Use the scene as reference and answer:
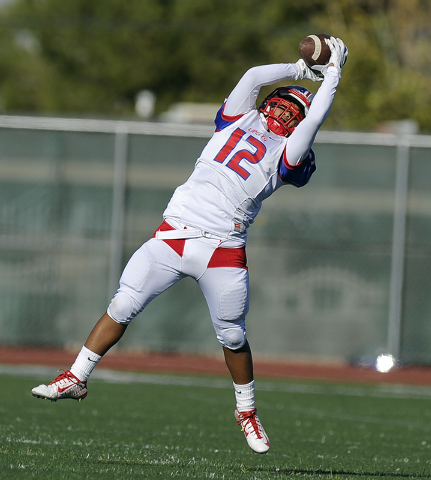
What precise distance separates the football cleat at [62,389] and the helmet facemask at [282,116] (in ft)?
5.75

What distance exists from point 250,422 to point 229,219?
1.14 metres

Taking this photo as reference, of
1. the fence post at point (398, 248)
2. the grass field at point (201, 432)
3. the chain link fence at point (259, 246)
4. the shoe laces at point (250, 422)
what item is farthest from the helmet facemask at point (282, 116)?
the fence post at point (398, 248)

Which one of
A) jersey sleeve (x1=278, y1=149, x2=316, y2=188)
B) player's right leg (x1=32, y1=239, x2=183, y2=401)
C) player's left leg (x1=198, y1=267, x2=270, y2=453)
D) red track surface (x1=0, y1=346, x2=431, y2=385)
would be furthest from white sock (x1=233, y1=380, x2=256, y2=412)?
red track surface (x1=0, y1=346, x2=431, y2=385)

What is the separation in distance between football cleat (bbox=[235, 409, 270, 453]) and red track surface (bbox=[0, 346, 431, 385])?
6.35 metres

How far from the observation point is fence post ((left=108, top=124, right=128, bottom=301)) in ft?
41.6

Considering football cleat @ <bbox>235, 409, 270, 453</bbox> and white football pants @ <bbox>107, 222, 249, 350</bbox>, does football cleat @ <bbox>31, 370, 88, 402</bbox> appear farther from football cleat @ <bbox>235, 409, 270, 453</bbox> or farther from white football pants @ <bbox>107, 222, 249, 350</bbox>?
football cleat @ <bbox>235, 409, 270, 453</bbox>

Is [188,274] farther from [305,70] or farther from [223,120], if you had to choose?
[305,70]

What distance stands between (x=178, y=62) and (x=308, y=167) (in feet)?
87.2

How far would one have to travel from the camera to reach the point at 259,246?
41.9 feet

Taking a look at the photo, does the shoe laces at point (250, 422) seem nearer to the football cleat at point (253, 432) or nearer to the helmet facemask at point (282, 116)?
the football cleat at point (253, 432)

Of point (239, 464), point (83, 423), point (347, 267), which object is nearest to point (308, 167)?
point (239, 464)

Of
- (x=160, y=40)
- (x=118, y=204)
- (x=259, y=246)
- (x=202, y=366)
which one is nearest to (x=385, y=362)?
(x=259, y=246)

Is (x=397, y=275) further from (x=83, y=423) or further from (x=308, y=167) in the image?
(x=308, y=167)

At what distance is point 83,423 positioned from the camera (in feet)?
23.4
